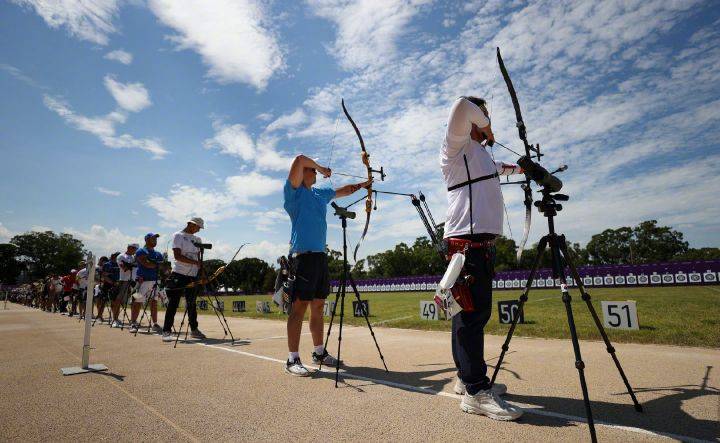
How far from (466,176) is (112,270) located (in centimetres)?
1551

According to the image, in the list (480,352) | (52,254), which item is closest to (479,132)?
(480,352)

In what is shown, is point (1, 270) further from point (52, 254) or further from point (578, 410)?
point (578, 410)

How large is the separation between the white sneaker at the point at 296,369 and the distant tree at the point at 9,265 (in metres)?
145

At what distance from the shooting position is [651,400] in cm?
316

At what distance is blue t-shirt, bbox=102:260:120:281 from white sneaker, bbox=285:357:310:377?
12675mm

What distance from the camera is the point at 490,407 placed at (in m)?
2.88

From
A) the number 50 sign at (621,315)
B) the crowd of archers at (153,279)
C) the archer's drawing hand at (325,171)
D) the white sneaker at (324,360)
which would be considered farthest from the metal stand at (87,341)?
the number 50 sign at (621,315)

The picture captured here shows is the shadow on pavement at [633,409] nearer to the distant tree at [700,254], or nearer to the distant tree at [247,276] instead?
the distant tree at [247,276]

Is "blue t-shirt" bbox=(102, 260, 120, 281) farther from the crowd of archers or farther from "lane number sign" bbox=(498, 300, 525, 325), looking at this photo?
"lane number sign" bbox=(498, 300, 525, 325)

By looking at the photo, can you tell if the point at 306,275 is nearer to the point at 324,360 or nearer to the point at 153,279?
the point at 324,360

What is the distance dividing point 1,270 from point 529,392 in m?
149

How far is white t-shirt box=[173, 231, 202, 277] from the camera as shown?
846cm

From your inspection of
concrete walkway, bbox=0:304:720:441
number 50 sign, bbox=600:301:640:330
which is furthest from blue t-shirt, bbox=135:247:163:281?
number 50 sign, bbox=600:301:640:330

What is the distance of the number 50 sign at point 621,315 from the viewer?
22.5 ft
